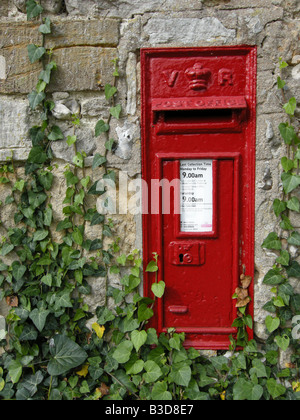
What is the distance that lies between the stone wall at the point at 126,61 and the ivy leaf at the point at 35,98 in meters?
0.06

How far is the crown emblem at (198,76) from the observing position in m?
2.03

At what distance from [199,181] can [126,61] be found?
2.80ft

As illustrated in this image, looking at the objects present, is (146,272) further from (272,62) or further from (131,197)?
(272,62)

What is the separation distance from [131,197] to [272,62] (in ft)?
3.80

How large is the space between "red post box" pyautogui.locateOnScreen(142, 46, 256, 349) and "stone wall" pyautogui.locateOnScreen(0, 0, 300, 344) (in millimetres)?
68

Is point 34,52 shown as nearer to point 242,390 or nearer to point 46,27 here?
point 46,27

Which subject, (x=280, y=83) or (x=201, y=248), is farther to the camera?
(x=201, y=248)

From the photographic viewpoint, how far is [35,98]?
2.10 meters

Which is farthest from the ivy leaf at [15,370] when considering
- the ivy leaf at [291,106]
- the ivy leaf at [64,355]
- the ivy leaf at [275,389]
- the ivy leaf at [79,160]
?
the ivy leaf at [291,106]

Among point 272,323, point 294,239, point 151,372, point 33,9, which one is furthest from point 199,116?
point 151,372

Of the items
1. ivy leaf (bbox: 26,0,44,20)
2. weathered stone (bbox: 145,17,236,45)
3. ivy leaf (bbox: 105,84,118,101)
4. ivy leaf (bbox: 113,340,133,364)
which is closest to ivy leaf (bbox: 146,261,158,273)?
ivy leaf (bbox: 113,340,133,364)

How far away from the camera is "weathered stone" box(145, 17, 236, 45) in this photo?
202cm

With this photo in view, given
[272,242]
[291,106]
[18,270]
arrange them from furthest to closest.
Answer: [18,270] < [272,242] < [291,106]

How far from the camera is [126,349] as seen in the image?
2.09 metres
